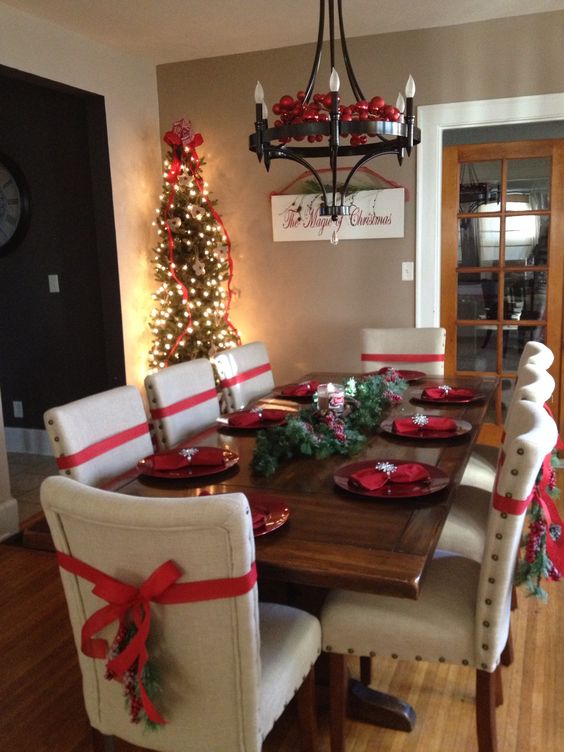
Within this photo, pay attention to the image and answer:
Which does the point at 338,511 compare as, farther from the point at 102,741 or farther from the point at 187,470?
the point at 102,741

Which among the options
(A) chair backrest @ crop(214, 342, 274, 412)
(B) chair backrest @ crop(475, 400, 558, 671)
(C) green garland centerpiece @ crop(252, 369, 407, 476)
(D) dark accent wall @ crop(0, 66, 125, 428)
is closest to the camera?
(B) chair backrest @ crop(475, 400, 558, 671)

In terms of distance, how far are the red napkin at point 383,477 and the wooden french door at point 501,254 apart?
106 inches

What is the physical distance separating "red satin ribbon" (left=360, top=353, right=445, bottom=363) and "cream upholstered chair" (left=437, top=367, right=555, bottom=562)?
1308 millimetres

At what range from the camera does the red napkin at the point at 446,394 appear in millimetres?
2773

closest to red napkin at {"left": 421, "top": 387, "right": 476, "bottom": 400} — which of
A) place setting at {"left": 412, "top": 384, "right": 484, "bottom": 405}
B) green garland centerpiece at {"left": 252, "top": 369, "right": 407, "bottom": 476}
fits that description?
place setting at {"left": 412, "top": 384, "right": 484, "bottom": 405}

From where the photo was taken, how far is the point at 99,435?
7.07 ft

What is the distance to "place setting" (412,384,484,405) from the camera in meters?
2.75

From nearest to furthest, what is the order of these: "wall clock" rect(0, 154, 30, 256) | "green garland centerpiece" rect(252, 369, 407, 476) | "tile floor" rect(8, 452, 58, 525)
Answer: "green garland centerpiece" rect(252, 369, 407, 476), "tile floor" rect(8, 452, 58, 525), "wall clock" rect(0, 154, 30, 256)

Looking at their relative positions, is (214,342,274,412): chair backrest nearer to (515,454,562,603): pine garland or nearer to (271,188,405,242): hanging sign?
(271,188,405,242): hanging sign

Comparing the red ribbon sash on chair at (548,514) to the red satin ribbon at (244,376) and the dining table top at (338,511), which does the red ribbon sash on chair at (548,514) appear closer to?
the dining table top at (338,511)

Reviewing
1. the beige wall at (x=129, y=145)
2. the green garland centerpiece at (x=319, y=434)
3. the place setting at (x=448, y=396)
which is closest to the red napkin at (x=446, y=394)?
the place setting at (x=448, y=396)

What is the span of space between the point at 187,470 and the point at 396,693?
3.25 ft

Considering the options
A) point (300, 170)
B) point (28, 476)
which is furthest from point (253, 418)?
point (28, 476)

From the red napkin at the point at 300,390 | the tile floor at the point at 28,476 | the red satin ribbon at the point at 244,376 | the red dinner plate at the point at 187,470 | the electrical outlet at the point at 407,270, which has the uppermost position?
the electrical outlet at the point at 407,270
